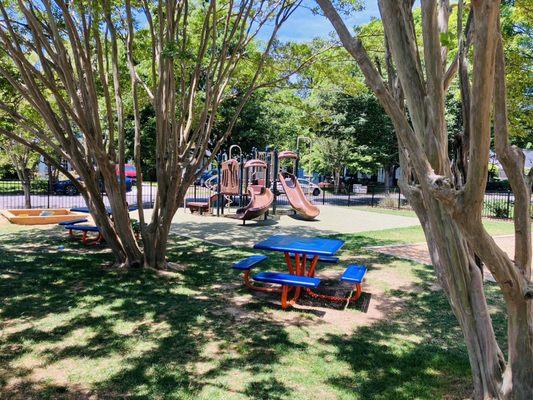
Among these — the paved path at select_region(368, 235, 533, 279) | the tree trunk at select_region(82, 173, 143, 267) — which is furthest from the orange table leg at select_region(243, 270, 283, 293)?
→ the paved path at select_region(368, 235, 533, 279)

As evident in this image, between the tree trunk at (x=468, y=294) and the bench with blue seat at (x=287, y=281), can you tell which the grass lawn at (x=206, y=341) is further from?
the tree trunk at (x=468, y=294)

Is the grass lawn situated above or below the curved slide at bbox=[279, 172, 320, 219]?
below

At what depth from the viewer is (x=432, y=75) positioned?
262cm

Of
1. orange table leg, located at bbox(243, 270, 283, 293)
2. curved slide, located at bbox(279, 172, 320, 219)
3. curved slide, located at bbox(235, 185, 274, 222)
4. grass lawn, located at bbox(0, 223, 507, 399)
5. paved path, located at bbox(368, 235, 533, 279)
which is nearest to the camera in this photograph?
grass lawn, located at bbox(0, 223, 507, 399)

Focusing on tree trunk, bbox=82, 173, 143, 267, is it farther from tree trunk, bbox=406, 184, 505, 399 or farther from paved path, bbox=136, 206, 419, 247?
tree trunk, bbox=406, 184, 505, 399

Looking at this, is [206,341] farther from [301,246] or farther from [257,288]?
[301,246]

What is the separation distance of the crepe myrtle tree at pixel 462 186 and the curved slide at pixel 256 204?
11823mm

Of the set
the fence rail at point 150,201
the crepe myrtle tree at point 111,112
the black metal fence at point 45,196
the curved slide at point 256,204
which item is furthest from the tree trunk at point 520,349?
the black metal fence at point 45,196

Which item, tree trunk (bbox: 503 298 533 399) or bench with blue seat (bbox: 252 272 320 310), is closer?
tree trunk (bbox: 503 298 533 399)

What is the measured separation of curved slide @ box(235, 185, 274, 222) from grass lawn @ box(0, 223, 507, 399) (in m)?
6.91

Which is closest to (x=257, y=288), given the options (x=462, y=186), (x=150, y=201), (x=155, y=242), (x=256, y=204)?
(x=155, y=242)

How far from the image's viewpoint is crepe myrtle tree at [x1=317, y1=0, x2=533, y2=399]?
2.34m

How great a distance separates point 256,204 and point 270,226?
4.69ft

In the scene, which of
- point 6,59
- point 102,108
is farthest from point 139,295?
point 102,108
